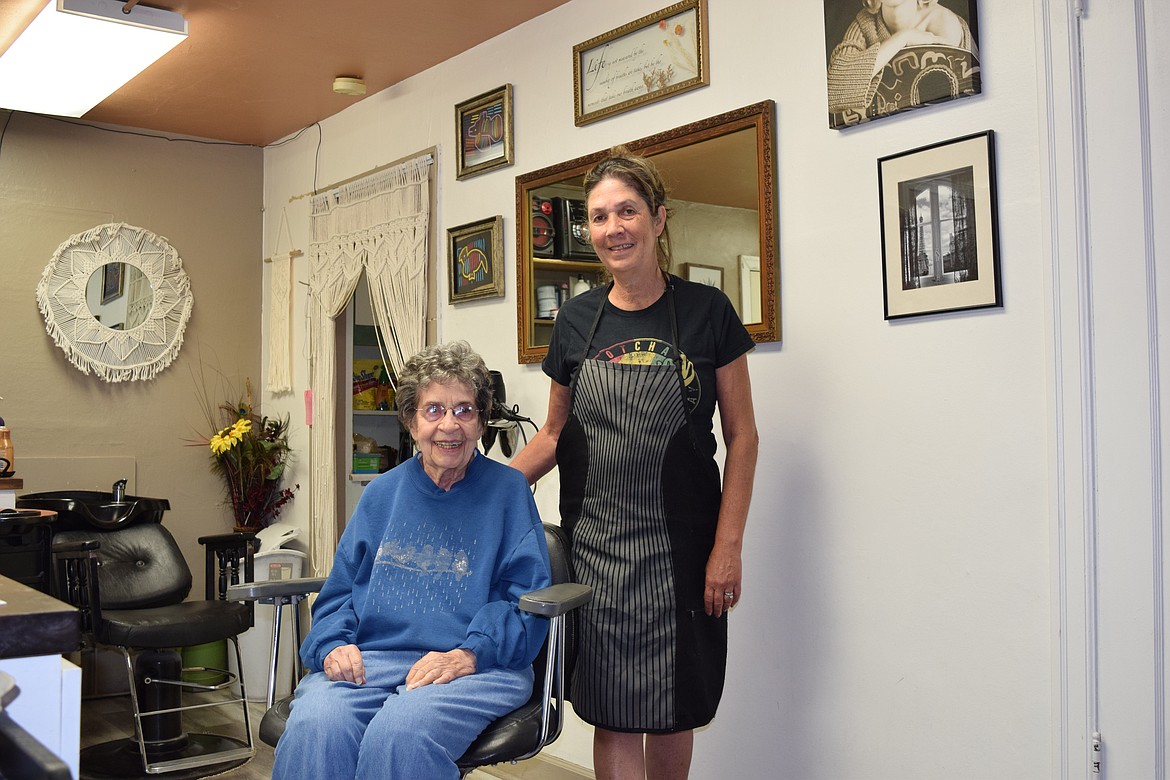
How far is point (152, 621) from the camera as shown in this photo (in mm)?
3846

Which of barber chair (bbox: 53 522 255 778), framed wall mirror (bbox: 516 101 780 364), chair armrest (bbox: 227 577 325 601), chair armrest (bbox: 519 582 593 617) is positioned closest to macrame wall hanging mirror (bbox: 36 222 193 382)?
barber chair (bbox: 53 522 255 778)

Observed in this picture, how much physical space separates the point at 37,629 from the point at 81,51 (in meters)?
3.42

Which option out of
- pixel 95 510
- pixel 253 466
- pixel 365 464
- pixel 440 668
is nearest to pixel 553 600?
pixel 440 668

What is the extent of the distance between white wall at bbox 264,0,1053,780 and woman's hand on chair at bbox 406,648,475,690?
1.07 meters

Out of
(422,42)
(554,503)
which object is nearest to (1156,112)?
(554,503)

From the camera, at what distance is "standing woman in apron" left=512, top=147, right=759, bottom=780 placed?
2.35 m

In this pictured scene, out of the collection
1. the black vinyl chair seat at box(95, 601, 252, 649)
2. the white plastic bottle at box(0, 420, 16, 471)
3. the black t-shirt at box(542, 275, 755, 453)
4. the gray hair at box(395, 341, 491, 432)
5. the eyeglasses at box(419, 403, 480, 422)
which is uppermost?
the black t-shirt at box(542, 275, 755, 453)

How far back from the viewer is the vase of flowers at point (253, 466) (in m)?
5.20

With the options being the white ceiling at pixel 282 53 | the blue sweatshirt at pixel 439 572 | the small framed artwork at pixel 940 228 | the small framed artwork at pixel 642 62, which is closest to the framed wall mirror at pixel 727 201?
the small framed artwork at pixel 642 62

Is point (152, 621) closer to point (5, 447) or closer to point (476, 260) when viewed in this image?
point (5, 447)

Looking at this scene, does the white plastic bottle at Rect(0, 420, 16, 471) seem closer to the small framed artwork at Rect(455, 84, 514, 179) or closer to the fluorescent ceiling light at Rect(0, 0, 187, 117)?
the fluorescent ceiling light at Rect(0, 0, 187, 117)

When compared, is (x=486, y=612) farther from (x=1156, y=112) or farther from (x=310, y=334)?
(x=310, y=334)

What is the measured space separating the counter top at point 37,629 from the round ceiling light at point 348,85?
3583mm

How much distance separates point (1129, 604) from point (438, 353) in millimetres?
1546
